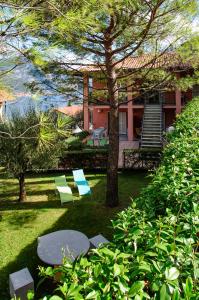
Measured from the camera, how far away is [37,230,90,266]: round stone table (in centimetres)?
725

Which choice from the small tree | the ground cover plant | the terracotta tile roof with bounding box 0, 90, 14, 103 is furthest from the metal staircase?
the ground cover plant

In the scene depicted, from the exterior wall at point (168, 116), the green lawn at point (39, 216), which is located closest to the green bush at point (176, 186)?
the green lawn at point (39, 216)

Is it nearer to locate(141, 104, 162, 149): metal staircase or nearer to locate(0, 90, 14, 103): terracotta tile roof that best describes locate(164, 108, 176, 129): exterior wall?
locate(141, 104, 162, 149): metal staircase

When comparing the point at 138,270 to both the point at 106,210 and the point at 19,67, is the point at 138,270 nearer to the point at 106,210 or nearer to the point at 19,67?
the point at 19,67

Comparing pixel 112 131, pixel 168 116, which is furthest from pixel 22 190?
pixel 168 116

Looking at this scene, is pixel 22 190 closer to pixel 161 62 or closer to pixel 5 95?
pixel 161 62

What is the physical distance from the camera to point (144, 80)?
12.0 m

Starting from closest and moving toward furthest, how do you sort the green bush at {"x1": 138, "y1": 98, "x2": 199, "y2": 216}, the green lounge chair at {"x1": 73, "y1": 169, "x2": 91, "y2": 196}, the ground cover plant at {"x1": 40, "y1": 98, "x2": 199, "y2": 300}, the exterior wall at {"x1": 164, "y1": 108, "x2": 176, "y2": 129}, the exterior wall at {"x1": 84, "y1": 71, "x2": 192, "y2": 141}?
the ground cover plant at {"x1": 40, "y1": 98, "x2": 199, "y2": 300}, the green bush at {"x1": 138, "y1": 98, "x2": 199, "y2": 216}, the green lounge chair at {"x1": 73, "y1": 169, "x2": 91, "y2": 196}, the exterior wall at {"x1": 84, "y1": 71, "x2": 192, "y2": 141}, the exterior wall at {"x1": 164, "y1": 108, "x2": 176, "y2": 129}

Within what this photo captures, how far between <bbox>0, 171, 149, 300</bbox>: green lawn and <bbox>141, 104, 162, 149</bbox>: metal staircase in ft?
23.9

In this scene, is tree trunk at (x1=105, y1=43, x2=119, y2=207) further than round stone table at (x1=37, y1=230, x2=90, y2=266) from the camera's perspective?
Yes

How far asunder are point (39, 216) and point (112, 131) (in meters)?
4.16

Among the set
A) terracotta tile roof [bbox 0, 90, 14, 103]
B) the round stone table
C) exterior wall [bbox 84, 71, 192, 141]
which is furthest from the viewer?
exterior wall [bbox 84, 71, 192, 141]

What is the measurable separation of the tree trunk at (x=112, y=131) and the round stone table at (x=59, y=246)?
3.41 meters

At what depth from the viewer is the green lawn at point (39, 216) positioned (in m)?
8.38
